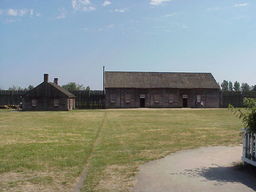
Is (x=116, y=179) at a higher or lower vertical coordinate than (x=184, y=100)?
lower

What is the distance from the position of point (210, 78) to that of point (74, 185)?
59.5 metres

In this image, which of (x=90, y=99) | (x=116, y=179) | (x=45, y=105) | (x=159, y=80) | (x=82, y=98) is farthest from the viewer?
(x=159, y=80)

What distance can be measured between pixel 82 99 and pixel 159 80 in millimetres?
13556

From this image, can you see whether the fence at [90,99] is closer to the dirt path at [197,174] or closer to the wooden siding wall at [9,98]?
the wooden siding wall at [9,98]

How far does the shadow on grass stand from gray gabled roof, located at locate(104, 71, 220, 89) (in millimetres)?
50440

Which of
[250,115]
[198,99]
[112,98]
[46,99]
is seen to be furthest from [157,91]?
[250,115]

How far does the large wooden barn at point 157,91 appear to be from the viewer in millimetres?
58844

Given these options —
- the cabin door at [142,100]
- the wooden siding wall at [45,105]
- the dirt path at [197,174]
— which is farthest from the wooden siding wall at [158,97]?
the dirt path at [197,174]

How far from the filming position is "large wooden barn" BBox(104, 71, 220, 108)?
58844 mm

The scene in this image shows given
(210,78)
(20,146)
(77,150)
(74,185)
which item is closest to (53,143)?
(20,146)

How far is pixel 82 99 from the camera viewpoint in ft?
197

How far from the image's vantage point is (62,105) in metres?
51.3

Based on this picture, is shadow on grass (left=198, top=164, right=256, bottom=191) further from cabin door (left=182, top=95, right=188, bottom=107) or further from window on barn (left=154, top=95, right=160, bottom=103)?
cabin door (left=182, top=95, right=188, bottom=107)

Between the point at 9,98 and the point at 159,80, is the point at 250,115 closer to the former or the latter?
the point at 159,80
